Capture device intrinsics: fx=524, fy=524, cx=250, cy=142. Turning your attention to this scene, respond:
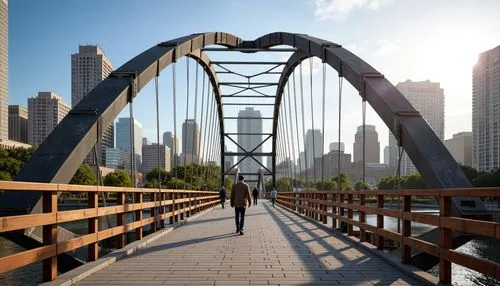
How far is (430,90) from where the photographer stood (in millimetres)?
73688

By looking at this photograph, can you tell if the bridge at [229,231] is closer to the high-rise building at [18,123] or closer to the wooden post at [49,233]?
the wooden post at [49,233]

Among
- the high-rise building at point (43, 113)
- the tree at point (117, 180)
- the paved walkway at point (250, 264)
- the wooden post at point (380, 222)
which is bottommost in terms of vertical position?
the tree at point (117, 180)

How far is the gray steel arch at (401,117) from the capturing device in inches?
346

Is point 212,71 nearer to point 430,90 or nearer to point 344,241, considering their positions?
point 344,241

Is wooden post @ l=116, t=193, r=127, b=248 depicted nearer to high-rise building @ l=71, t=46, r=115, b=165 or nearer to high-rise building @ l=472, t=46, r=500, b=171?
high-rise building @ l=71, t=46, r=115, b=165

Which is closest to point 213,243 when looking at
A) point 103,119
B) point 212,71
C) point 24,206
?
point 103,119

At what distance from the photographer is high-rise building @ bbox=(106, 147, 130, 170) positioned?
15951 cm

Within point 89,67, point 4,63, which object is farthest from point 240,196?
point 4,63

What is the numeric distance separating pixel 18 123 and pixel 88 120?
149200mm

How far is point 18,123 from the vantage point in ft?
479

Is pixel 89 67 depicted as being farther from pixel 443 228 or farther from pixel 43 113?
pixel 43 113

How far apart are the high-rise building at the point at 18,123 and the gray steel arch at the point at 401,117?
142 m

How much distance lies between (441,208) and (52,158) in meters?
6.11

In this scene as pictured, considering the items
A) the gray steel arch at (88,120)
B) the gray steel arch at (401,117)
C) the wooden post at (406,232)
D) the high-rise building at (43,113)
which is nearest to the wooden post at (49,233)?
the gray steel arch at (88,120)
